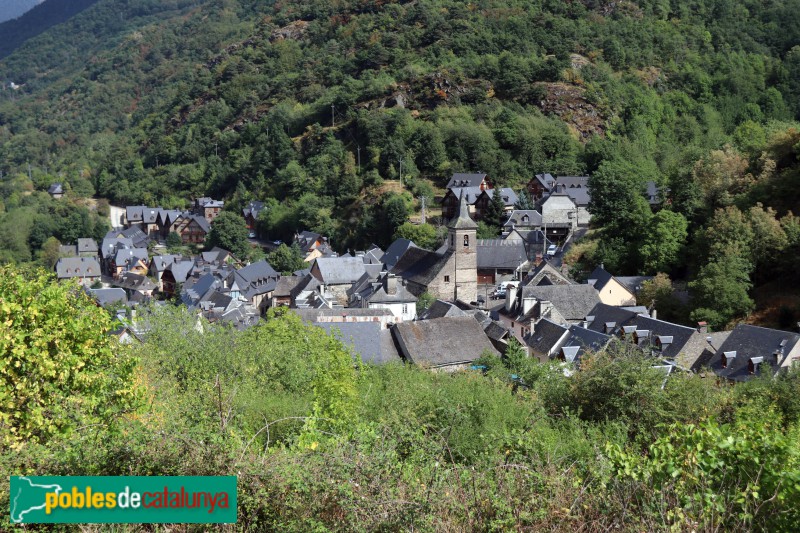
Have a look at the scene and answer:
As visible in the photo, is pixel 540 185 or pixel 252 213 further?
pixel 252 213

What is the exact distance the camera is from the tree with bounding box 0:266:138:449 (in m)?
7.13

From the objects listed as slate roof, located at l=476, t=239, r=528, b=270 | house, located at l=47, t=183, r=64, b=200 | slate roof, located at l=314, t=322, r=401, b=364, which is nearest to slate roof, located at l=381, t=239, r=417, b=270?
slate roof, located at l=476, t=239, r=528, b=270

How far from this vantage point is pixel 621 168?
46.4 meters

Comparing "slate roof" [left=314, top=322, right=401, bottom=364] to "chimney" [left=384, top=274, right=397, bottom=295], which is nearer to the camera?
"slate roof" [left=314, top=322, right=401, bottom=364]

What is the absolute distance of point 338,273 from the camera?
45094 millimetres

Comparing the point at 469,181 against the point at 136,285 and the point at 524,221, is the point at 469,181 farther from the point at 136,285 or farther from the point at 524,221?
the point at 136,285

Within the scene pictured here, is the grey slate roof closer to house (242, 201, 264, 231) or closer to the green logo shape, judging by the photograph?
house (242, 201, 264, 231)

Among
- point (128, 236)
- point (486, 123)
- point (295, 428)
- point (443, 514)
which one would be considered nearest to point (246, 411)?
point (295, 428)

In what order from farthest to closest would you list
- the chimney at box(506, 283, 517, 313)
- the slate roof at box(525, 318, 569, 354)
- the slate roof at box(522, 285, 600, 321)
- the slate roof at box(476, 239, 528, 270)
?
the slate roof at box(476, 239, 528, 270) < the chimney at box(506, 283, 517, 313) < the slate roof at box(522, 285, 600, 321) < the slate roof at box(525, 318, 569, 354)

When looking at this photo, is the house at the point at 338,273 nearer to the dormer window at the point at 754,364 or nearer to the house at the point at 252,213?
the dormer window at the point at 754,364

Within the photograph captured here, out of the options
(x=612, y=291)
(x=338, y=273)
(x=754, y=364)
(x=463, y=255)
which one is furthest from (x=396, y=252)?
(x=754, y=364)

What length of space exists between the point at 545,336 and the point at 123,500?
23385 mm

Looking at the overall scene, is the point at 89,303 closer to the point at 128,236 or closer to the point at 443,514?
the point at 443,514

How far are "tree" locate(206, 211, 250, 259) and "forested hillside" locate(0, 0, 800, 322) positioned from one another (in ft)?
13.3
